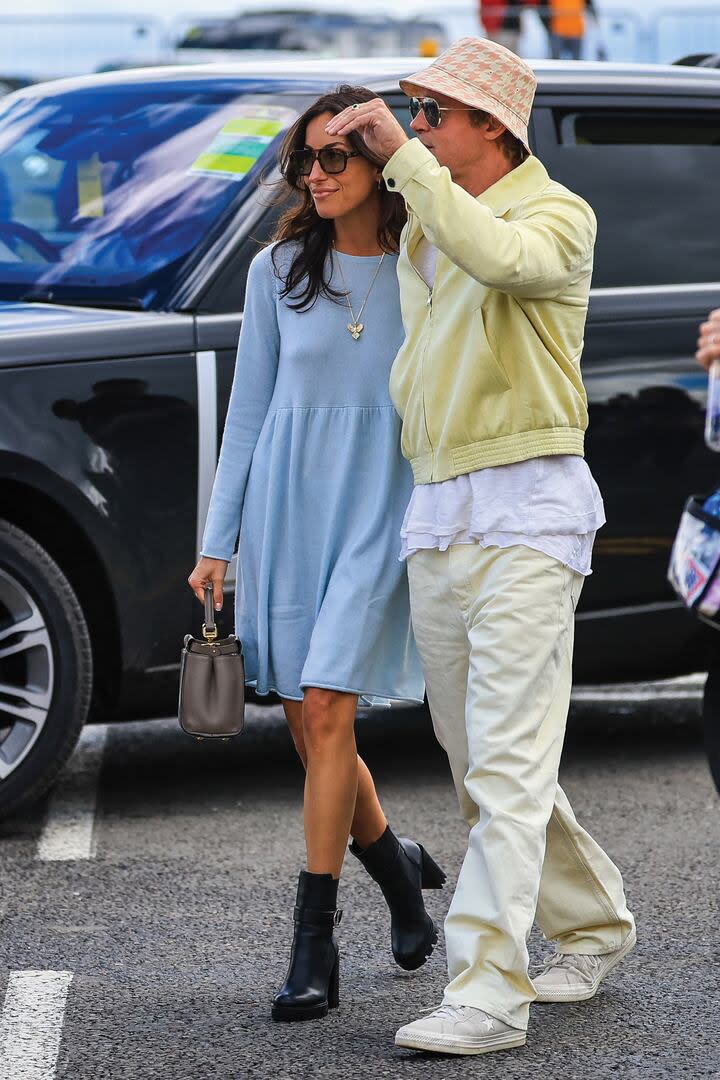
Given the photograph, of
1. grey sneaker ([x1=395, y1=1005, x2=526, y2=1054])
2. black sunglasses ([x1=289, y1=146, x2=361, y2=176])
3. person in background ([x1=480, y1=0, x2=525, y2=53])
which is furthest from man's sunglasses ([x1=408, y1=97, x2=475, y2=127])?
person in background ([x1=480, y1=0, x2=525, y2=53])

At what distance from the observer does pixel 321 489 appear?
3.91 metres

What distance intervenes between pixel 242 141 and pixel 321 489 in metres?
1.85

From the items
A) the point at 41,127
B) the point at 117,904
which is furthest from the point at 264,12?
the point at 117,904

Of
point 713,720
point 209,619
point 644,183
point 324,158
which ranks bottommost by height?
point 209,619

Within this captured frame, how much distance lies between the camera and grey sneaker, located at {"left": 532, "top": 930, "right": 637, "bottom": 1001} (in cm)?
390

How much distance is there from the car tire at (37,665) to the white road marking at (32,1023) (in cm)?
98

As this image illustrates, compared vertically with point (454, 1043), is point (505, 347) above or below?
above

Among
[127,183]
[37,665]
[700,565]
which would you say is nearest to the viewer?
[700,565]

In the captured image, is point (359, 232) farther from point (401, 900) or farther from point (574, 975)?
point (574, 975)

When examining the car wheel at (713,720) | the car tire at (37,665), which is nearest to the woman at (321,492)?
the car wheel at (713,720)

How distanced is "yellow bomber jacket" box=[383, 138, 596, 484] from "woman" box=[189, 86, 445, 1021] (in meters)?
0.20

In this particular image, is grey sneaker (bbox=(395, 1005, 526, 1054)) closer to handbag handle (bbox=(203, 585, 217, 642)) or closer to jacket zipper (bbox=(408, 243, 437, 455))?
handbag handle (bbox=(203, 585, 217, 642))

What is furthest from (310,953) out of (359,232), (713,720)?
(359,232)

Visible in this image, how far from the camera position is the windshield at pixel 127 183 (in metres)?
5.38
